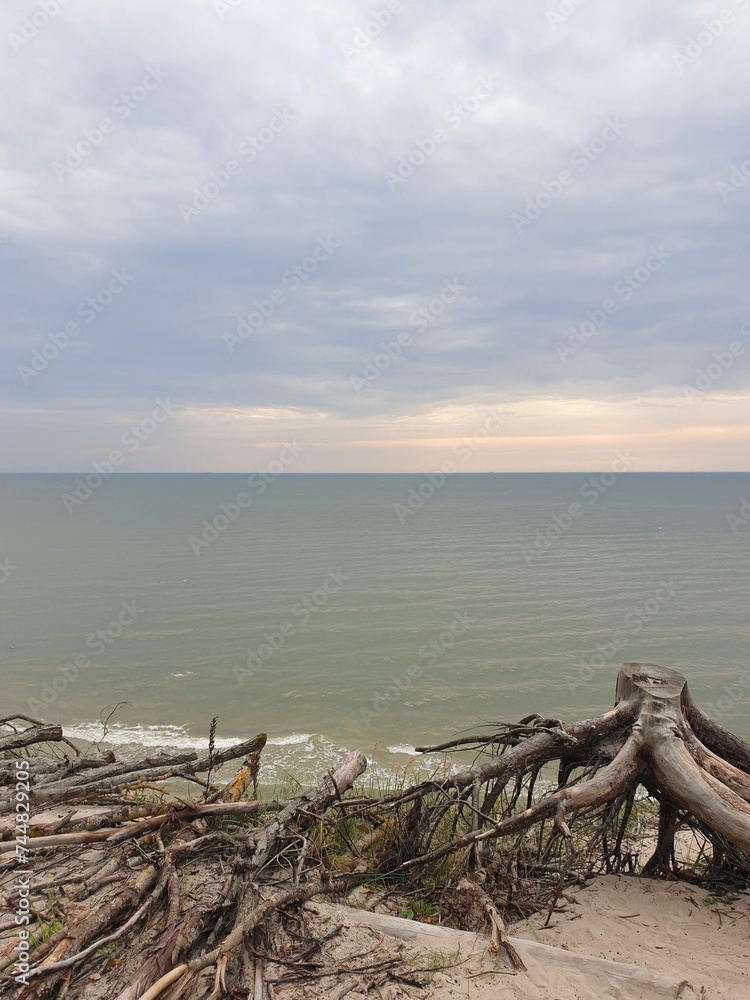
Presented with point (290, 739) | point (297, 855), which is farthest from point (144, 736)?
point (297, 855)

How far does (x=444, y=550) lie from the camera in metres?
41.8

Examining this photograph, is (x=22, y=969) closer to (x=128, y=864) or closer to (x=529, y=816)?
(x=128, y=864)

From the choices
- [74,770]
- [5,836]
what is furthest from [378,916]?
[74,770]

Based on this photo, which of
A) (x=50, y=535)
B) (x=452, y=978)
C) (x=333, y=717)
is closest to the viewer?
(x=452, y=978)

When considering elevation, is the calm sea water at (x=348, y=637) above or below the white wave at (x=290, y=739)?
above

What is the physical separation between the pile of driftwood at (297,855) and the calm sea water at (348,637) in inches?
242

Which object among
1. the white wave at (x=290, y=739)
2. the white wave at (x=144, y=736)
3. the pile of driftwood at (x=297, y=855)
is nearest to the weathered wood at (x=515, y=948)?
the pile of driftwood at (x=297, y=855)

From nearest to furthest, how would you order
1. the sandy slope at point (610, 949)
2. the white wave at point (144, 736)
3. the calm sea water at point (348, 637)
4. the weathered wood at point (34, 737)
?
the sandy slope at point (610, 949)
the weathered wood at point (34, 737)
the white wave at point (144, 736)
the calm sea water at point (348, 637)

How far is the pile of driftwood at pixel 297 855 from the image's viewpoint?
3.51 metres

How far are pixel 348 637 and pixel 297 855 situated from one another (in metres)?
15.5

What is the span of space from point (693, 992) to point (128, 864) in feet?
11.7

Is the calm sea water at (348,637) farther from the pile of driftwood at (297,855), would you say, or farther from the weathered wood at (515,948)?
the weathered wood at (515,948)

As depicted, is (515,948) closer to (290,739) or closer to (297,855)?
(297,855)

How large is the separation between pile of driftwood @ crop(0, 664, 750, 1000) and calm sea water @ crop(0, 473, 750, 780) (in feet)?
20.2
